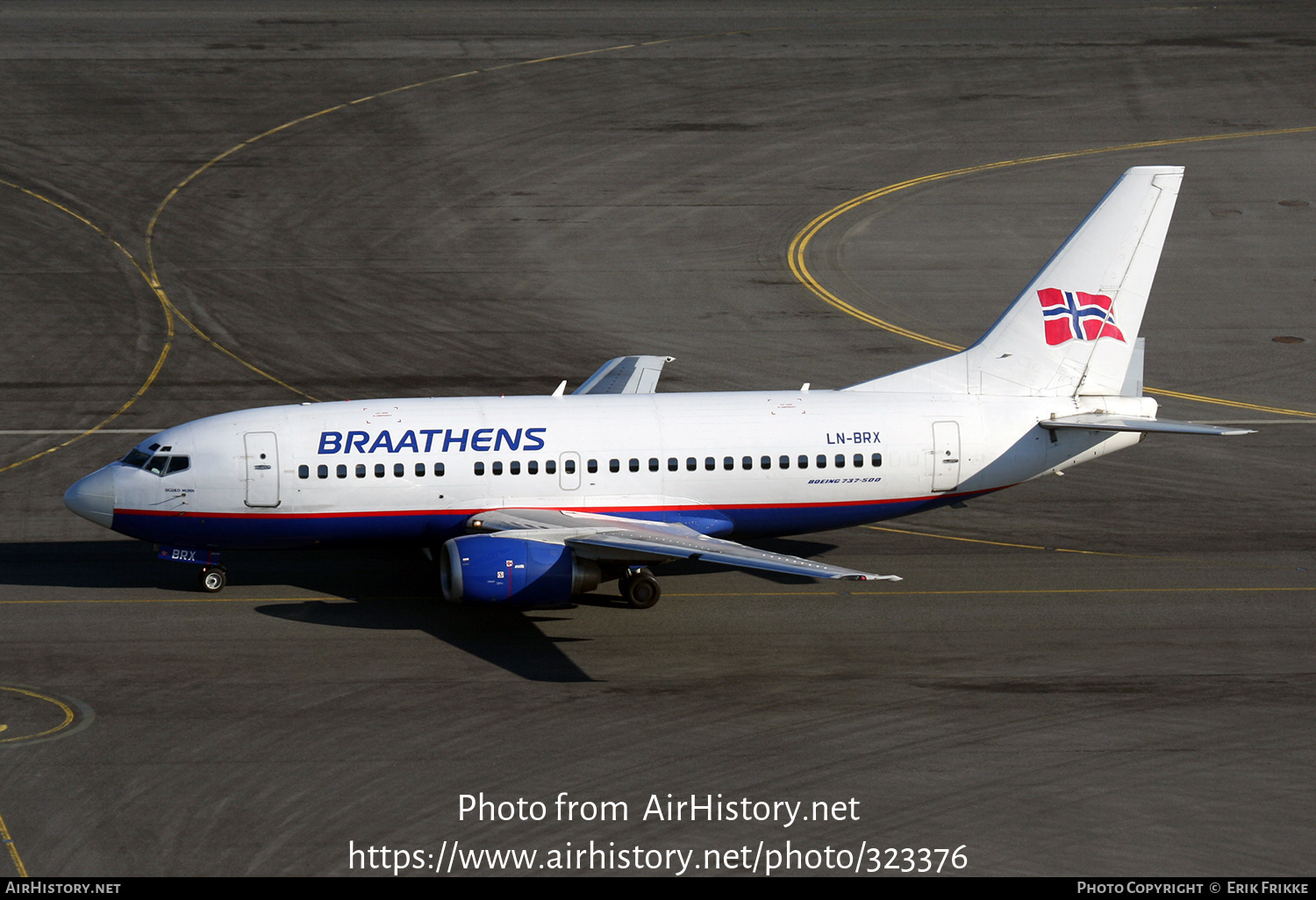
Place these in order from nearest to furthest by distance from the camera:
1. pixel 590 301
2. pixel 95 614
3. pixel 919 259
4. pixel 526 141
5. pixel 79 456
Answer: pixel 95 614 < pixel 79 456 < pixel 590 301 < pixel 919 259 < pixel 526 141

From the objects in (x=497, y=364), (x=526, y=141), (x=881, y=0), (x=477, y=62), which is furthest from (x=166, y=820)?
(x=881, y=0)

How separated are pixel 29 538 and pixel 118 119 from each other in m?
39.0

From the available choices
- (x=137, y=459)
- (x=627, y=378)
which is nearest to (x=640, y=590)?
(x=627, y=378)

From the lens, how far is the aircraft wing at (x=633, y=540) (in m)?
30.5

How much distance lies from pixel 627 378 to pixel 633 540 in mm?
10194

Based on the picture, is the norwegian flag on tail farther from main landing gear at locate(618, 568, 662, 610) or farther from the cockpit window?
the cockpit window

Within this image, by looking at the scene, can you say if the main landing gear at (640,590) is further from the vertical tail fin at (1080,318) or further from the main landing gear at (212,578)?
the main landing gear at (212,578)

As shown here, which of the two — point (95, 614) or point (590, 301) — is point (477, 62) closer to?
point (590, 301)

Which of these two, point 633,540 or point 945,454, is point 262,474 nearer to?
point 633,540

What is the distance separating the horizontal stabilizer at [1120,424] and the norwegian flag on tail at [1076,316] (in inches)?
79.5

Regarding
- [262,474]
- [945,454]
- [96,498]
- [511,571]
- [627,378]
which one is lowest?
[511,571]

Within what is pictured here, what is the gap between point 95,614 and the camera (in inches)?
1334

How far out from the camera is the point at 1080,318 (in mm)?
37250

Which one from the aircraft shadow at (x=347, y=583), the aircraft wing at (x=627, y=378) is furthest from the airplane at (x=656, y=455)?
the aircraft wing at (x=627, y=378)
